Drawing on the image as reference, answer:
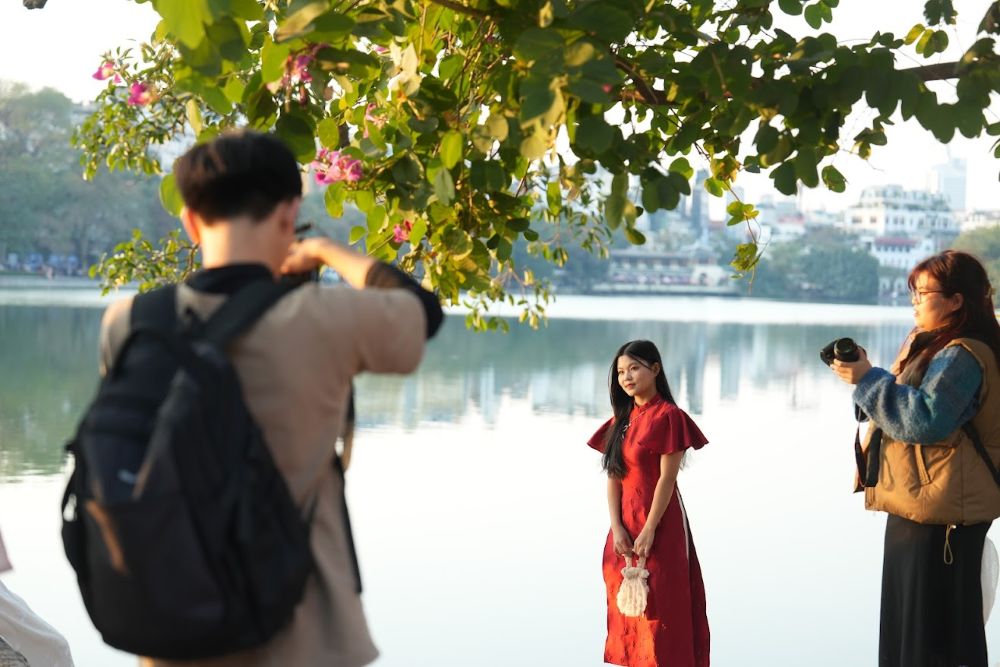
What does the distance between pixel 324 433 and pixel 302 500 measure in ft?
0.25

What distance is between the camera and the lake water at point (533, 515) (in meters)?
5.30

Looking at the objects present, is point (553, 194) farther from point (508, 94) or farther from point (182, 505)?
point (182, 505)

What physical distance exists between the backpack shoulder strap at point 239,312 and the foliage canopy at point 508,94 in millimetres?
490

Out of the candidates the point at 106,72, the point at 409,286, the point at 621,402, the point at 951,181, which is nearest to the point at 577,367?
the point at 106,72

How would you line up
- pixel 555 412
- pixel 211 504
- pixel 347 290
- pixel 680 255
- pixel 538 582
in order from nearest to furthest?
pixel 211 504, pixel 347 290, pixel 538 582, pixel 555 412, pixel 680 255

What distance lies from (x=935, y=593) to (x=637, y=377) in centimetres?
94

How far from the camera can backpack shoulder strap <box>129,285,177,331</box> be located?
1.54 meters

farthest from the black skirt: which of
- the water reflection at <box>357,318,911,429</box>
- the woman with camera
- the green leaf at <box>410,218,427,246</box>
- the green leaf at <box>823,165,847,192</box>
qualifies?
the water reflection at <box>357,318,911,429</box>

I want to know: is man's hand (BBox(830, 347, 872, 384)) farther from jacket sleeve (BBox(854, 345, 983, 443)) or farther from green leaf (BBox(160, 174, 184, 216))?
green leaf (BBox(160, 174, 184, 216))

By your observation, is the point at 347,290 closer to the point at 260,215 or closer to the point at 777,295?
the point at 260,215

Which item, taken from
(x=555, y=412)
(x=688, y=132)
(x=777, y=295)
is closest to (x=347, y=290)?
(x=688, y=132)

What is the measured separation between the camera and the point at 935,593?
320 centimetres

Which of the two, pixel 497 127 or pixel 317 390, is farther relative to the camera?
pixel 497 127

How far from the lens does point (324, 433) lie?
5.25ft
